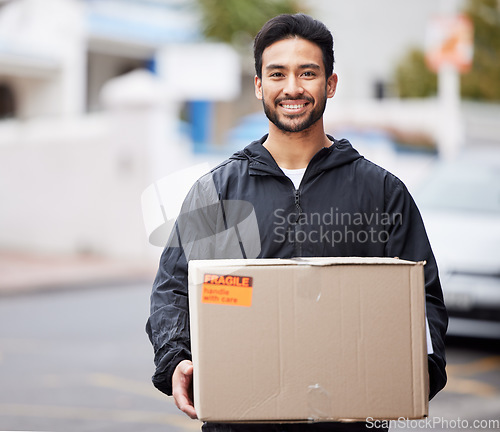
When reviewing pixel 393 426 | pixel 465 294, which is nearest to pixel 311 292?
pixel 393 426

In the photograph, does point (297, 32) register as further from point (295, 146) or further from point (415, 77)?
point (415, 77)

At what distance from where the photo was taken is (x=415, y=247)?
234 cm

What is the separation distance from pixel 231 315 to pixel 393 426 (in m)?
3.39

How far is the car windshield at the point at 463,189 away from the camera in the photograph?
337 inches

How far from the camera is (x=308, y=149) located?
8.07 feet

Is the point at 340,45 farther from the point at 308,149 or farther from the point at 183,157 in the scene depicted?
the point at 308,149

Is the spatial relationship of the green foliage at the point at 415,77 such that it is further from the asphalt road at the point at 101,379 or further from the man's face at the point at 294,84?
the man's face at the point at 294,84

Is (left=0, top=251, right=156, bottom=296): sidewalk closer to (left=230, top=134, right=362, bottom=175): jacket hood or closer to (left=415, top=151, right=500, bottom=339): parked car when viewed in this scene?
(left=415, top=151, right=500, bottom=339): parked car

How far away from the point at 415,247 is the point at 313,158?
0.37 metres

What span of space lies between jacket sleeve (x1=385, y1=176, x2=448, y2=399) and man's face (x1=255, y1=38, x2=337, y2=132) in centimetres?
30

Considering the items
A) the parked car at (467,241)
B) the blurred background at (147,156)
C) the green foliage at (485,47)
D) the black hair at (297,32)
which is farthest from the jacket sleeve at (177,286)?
the green foliage at (485,47)

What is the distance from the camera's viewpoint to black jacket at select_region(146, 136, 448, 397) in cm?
232

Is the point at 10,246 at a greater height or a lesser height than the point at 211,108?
lesser

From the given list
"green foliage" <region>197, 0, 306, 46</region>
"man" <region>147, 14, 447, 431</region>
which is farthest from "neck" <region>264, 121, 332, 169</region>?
"green foliage" <region>197, 0, 306, 46</region>
